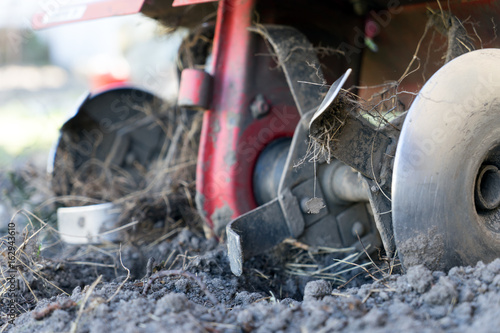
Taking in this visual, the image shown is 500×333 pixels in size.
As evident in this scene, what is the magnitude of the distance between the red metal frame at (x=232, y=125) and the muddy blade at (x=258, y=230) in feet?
0.76

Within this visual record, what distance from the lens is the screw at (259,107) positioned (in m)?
1.80

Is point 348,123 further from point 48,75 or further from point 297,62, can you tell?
point 48,75

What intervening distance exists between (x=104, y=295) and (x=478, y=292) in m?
0.82

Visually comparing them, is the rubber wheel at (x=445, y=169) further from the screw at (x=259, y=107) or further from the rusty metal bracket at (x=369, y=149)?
the screw at (x=259, y=107)

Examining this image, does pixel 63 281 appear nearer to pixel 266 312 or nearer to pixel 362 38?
pixel 266 312

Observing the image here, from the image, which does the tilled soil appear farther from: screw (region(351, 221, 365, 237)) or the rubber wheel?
screw (region(351, 221, 365, 237))

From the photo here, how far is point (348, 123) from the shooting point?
121cm

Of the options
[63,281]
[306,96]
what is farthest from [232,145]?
[63,281]

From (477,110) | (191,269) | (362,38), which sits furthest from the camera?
(362,38)

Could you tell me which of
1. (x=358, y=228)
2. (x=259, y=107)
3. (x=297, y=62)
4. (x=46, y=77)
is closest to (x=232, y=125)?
(x=259, y=107)

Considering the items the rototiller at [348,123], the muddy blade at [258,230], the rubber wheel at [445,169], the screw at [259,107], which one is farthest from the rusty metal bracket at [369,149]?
the screw at [259,107]

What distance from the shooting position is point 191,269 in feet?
5.00

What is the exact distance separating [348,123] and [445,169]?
0.25 m

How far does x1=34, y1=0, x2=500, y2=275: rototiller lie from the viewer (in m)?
1.12
